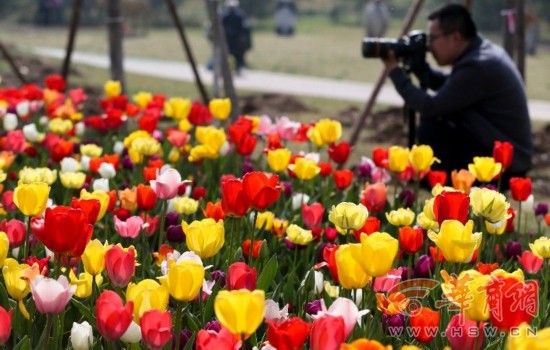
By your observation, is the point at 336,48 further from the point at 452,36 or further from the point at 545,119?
the point at 452,36

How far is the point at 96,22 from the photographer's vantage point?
33750 millimetres

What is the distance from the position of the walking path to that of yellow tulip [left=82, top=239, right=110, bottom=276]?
366 inches

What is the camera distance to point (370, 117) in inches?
410

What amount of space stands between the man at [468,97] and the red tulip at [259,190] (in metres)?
3.50

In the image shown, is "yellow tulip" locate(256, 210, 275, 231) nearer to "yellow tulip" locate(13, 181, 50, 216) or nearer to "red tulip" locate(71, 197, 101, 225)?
"red tulip" locate(71, 197, 101, 225)

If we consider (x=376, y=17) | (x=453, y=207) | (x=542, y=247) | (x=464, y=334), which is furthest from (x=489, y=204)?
(x=376, y=17)

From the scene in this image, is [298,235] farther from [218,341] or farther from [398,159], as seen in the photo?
[218,341]

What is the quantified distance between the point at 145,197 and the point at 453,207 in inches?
A: 44.7

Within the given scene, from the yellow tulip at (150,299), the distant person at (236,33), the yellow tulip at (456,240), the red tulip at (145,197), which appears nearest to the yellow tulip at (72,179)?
the red tulip at (145,197)

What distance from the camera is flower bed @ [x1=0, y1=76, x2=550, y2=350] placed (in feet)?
6.38

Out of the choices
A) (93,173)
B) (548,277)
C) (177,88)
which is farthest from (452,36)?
(177,88)

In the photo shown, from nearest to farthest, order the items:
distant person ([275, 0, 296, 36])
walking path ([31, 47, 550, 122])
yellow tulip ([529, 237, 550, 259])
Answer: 1. yellow tulip ([529, 237, 550, 259])
2. walking path ([31, 47, 550, 122])
3. distant person ([275, 0, 296, 36])

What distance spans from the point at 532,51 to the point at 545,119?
35.4 feet

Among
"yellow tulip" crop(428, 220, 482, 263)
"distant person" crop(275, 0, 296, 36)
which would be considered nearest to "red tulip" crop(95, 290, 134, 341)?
"yellow tulip" crop(428, 220, 482, 263)
